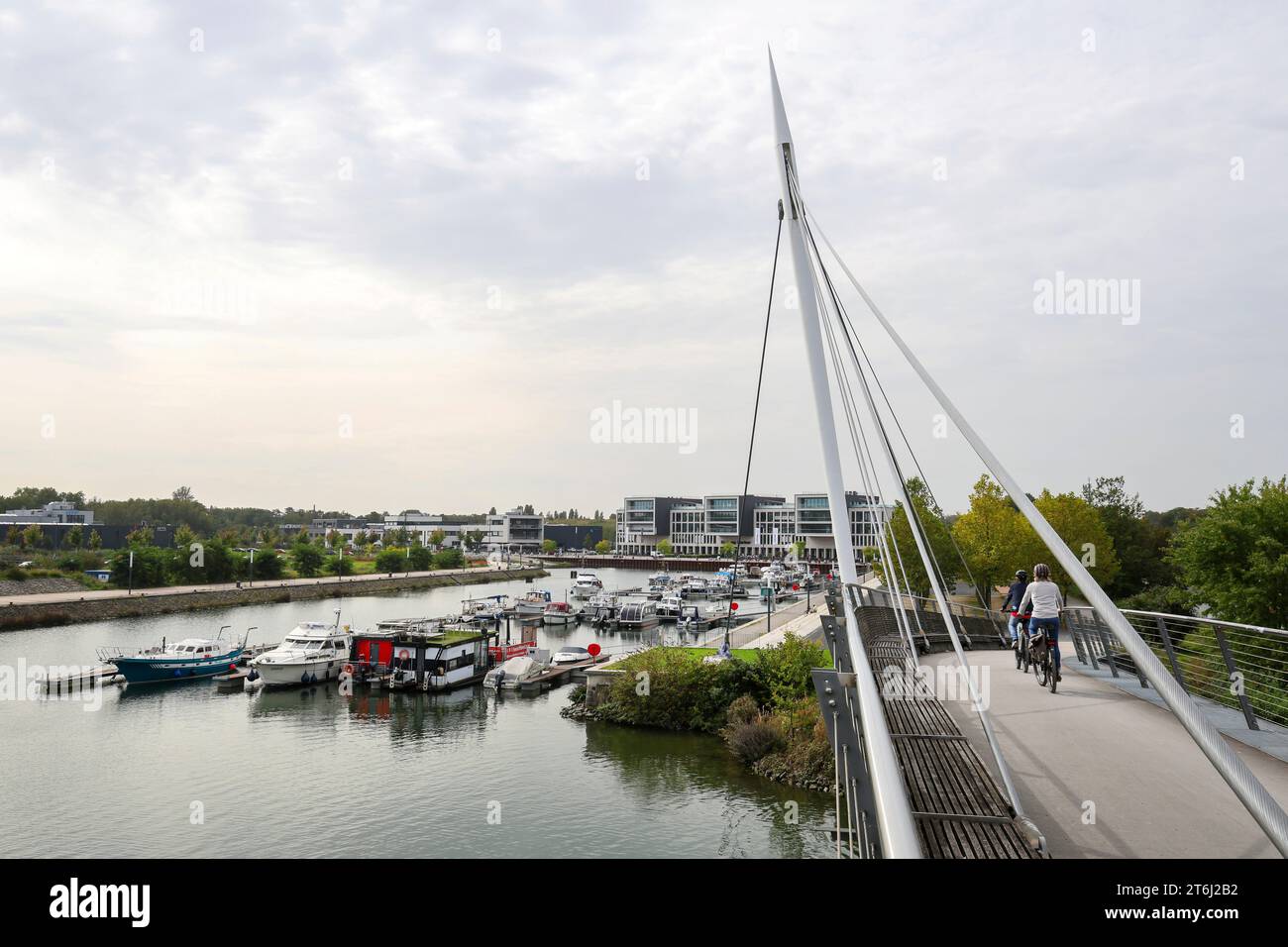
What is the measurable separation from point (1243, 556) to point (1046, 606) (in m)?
16.0

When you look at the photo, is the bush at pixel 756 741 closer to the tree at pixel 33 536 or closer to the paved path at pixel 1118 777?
the paved path at pixel 1118 777

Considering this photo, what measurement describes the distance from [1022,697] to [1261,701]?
122 inches

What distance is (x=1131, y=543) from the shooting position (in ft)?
155

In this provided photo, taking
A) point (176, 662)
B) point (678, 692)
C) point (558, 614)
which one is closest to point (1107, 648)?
point (678, 692)

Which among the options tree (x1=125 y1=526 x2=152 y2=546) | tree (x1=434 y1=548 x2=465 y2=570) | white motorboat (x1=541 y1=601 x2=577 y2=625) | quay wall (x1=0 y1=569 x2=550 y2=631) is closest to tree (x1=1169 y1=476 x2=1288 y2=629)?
white motorboat (x1=541 y1=601 x2=577 y2=625)

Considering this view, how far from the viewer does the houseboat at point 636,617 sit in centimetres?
5816

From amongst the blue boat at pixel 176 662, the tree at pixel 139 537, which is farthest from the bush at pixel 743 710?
the tree at pixel 139 537

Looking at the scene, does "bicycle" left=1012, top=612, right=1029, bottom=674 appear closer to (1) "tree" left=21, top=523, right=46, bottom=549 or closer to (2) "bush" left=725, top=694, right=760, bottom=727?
(2) "bush" left=725, top=694, right=760, bottom=727

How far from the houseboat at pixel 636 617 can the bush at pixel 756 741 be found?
3420 cm

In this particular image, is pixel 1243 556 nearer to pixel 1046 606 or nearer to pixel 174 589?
pixel 1046 606

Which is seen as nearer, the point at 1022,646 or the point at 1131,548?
the point at 1022,646

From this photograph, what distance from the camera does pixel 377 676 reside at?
3666 centimetres

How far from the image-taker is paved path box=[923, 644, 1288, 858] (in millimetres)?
5027
